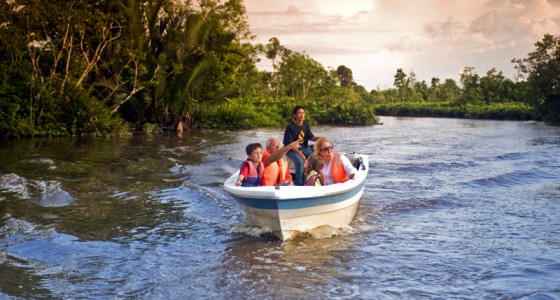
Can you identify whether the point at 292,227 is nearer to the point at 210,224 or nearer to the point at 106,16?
the point at 210,224

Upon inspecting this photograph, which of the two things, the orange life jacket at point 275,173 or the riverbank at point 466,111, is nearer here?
the orange life jacket at point 275,173

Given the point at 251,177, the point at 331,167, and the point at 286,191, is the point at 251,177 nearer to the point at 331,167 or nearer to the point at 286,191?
the point at 286,191

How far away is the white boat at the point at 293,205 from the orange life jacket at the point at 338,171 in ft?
0.79

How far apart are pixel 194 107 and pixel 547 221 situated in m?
21.8

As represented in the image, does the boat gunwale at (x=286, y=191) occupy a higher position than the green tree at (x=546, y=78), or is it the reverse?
the green tree at (x=546, y=78)

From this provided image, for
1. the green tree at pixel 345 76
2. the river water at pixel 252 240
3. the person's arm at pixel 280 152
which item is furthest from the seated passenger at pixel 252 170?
the green tree at pixel 345 76

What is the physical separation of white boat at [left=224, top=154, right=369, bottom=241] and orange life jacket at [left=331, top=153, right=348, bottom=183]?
9.4 inches

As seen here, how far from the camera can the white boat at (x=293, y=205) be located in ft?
22.8

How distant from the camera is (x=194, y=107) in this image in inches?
1141

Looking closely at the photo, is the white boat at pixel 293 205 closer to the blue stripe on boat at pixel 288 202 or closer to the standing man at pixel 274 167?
the blue stripe on boat at pixel 288 202

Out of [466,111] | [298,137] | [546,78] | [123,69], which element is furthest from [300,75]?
[298,137]

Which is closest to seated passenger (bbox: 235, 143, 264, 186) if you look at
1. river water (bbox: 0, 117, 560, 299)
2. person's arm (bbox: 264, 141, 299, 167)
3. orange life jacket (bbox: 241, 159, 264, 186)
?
orange life jacket (bbox: 241, 159, 264, 186)

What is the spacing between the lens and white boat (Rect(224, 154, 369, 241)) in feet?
22.8

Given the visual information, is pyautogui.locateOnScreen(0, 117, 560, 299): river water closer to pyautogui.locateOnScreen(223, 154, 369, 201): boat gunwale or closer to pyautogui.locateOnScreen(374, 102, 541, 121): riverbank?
pyautogui.locateOnScreen(223, 154, 369, 201): boat gunwale
